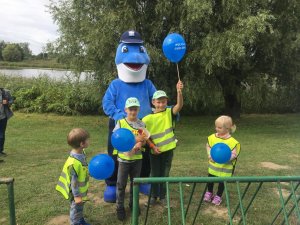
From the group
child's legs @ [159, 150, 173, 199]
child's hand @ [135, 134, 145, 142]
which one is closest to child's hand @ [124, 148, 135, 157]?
child's hand @ [135, 134, 145, 142]

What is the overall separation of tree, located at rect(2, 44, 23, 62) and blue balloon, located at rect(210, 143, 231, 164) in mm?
38611

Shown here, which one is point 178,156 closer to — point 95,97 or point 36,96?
point 95,97

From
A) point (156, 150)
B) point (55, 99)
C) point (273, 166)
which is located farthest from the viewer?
Answer: point (55, 99)

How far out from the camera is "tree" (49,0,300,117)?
9883 mm

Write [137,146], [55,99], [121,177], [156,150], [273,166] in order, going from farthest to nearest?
[55,99], [273,166], [156,150], [121,177], [137,146]

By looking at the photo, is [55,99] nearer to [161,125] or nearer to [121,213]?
[161,125]

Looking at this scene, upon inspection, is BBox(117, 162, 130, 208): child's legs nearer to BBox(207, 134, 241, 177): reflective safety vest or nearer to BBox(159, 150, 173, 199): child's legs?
BBox(159, 150, 173, 199): child's legs

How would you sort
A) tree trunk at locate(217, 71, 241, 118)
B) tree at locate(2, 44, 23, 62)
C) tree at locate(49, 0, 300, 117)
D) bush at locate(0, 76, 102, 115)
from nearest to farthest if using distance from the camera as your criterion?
tree at locate(49, 0, 300, 117)
tree trunk at locate(217, 71, 241, 118)
bush at locate(0, 76, 102, 115)
tree at locate(2, 44, 23, 62)

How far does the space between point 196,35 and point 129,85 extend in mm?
6670

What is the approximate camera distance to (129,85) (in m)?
4.48

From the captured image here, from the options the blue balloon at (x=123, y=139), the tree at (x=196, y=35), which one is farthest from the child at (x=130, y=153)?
the tree at (x=196, y=35)

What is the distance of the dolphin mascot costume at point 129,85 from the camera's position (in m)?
4.41

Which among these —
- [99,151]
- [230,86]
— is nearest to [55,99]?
[230,86]

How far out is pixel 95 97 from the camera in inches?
469
